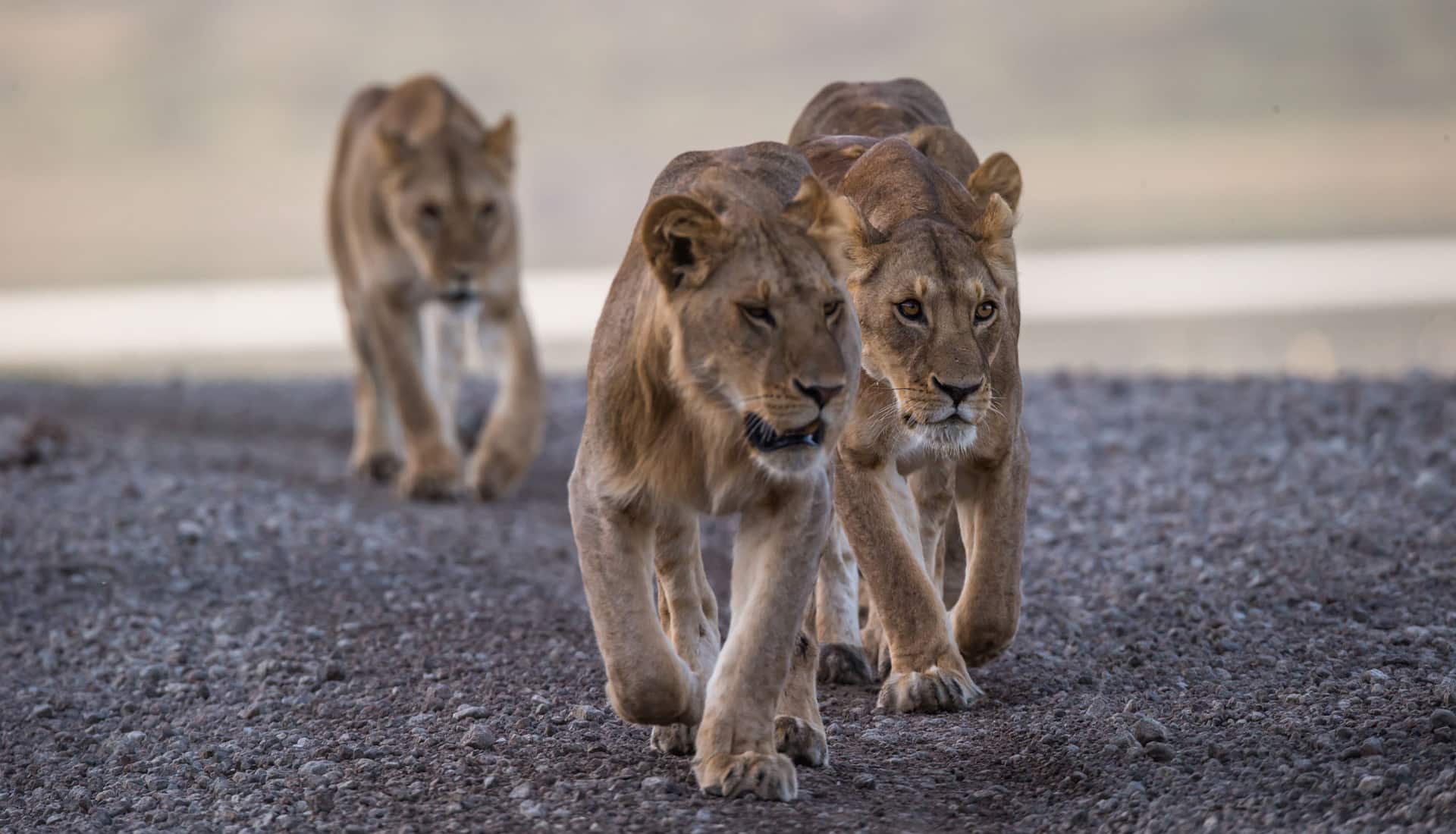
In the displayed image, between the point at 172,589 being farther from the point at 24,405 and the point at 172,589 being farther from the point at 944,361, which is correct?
the point at 24,405

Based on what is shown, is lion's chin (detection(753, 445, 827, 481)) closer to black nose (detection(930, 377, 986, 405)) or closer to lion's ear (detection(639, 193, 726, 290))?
lion's ear (detection(639, 193, 726, 290))

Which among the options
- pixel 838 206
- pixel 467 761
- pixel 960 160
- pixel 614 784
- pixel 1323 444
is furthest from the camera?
pixel 1323 444

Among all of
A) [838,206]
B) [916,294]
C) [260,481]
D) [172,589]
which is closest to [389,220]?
[260,481]

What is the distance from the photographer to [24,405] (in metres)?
15.4

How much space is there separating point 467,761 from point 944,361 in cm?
188

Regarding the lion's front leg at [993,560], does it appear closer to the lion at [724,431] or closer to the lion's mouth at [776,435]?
the lion at [724,431]

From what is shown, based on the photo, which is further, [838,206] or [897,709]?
[897,709]

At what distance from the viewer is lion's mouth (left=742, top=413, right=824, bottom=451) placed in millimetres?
4297

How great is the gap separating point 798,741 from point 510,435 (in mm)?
6140

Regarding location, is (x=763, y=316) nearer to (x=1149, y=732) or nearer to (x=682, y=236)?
(x=682, y=236)

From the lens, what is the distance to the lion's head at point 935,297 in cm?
546

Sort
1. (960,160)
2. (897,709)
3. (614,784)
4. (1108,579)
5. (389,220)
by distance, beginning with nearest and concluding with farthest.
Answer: (614,784) → (897,709) → (960,160) → (1108,579) → (389,220)

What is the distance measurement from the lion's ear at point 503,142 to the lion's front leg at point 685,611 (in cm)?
669

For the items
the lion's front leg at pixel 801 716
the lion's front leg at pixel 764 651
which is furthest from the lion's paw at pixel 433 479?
the lion's front leg at pixel 764 651
